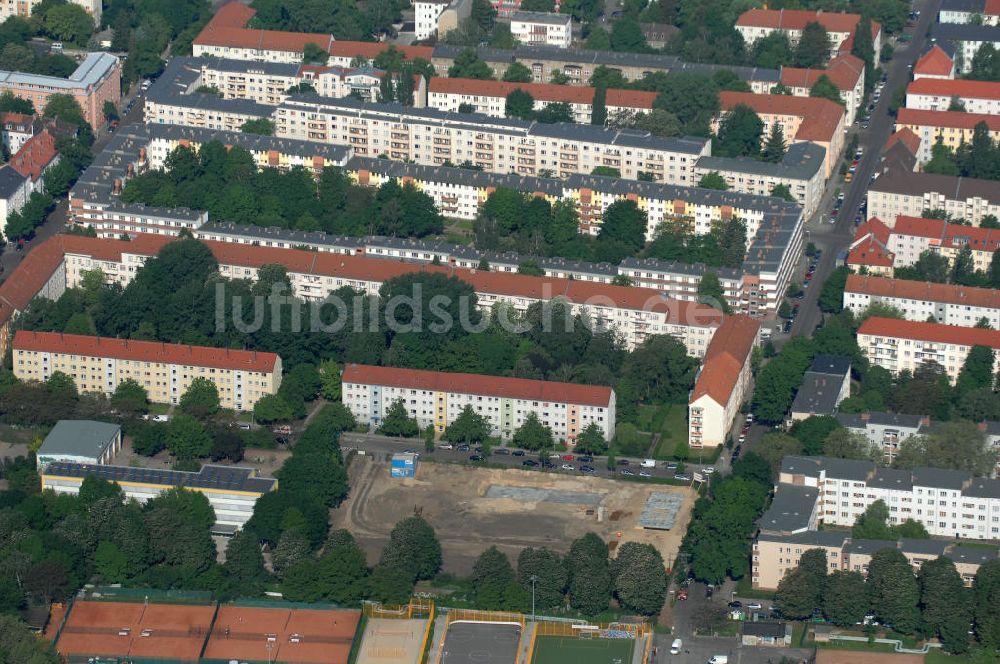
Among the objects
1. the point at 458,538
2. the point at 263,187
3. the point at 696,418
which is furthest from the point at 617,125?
the point at 458,538

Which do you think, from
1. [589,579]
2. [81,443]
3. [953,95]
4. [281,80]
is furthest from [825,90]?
[81,443]

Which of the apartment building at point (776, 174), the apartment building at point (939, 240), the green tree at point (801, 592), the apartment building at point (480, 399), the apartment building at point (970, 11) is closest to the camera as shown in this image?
the green tree at point (801, 592)

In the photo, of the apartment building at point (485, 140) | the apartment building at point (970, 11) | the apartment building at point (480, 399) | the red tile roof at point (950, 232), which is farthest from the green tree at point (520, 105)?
the apartment building at point (480, 399)

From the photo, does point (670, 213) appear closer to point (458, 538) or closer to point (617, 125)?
point (617, 125)

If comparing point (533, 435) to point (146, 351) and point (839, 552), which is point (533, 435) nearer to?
point (839, 552)

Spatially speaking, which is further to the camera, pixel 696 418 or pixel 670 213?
pixel 670 213

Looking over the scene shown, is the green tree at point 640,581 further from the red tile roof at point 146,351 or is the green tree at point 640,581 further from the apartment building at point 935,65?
the apartment building at point 935,65

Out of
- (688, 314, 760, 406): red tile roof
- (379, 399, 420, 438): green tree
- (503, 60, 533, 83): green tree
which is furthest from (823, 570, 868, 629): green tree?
(503, 60, 533, 83): green tree
